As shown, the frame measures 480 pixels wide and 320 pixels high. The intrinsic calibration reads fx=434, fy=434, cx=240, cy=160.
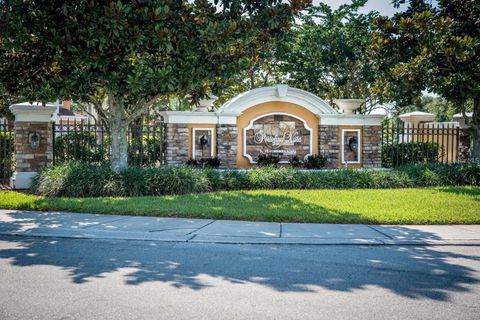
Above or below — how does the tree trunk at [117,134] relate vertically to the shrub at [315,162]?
above

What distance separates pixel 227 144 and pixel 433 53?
836 centimetres

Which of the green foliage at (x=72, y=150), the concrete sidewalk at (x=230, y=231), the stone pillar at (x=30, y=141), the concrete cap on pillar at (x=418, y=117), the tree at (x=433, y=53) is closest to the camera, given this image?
the concrete sidewalk at (x=230, y=231)

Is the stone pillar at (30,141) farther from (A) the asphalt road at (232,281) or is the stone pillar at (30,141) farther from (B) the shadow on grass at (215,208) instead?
(A) the asphalt road at (232,281)

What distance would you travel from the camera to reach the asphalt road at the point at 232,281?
14.1 ft

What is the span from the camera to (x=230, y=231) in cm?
786

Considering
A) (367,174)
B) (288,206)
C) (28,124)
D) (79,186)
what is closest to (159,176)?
(79,186)

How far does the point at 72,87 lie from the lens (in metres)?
12.1

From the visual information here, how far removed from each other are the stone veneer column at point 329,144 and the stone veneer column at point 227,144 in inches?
144

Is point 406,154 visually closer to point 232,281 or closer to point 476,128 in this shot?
point 476,128

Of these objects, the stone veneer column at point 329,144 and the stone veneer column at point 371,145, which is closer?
the stone veneer column at point 329,144

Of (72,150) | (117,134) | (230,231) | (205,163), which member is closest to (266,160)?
(205,163)

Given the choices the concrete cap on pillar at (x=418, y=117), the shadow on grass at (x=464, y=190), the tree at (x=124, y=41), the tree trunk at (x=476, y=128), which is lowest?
the shadow on grass at (x=464, y=190)

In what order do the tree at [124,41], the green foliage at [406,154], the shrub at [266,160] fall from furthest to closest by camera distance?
the green foliage at [406,154], the shrub at [266,160], the tree at [124,41]

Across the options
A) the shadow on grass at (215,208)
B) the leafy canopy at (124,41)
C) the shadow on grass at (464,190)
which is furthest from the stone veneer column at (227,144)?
the shadow on grass at (464,190)
